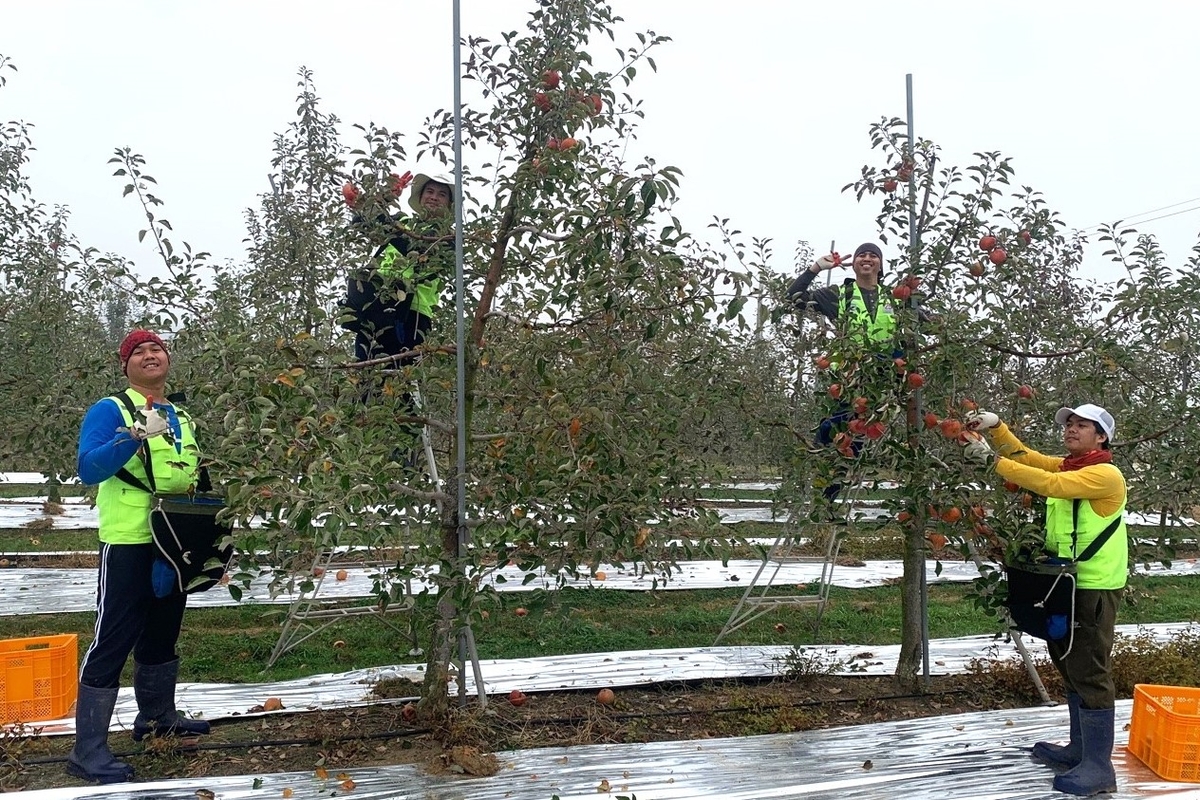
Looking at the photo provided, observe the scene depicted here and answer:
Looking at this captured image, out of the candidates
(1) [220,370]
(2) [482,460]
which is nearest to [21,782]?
(1) [220,370]

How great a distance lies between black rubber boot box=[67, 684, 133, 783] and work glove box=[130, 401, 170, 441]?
96 cm

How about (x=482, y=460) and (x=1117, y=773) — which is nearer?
(x=1117, y=773)

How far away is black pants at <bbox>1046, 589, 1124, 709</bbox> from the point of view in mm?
3287

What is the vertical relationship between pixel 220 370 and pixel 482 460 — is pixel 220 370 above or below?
above

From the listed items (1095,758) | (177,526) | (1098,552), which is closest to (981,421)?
(1098,552)

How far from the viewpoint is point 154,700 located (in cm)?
362

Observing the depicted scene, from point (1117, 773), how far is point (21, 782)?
162 inches

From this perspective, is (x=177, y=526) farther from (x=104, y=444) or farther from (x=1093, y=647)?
(x=1093, y=647)

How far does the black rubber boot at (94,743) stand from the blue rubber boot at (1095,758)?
345 cm

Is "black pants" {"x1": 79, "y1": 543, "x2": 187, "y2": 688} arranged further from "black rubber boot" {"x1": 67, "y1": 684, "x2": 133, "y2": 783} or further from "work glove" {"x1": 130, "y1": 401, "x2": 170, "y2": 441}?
"work glove" {"x1": 130, "y1": 401, "x2": 170, "y2": 441}

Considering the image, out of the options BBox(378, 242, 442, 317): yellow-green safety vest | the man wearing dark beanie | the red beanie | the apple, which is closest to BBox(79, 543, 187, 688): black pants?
the red beanie

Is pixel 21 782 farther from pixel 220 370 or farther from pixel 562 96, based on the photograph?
pixel 562 96

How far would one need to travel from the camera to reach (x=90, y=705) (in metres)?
3.27

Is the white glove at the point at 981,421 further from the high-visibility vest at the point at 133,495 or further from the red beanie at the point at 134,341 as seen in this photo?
the red beanie at the point at 134,341
